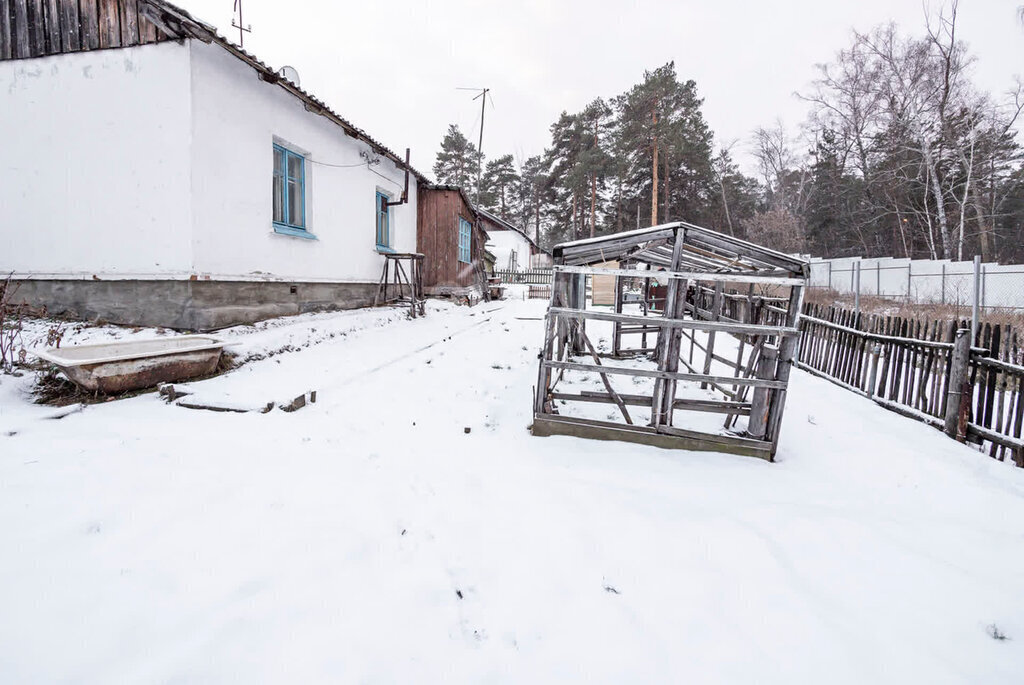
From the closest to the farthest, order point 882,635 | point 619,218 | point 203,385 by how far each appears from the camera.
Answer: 1. point 882,635
2. point 203,385
3. point 619,218

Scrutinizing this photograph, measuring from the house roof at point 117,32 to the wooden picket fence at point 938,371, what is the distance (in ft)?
30.7

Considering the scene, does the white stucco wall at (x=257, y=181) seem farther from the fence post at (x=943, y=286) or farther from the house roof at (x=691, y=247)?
the fence post at (x=943, y=286)

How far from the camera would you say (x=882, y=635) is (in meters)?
2.00

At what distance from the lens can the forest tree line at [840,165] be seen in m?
20.0

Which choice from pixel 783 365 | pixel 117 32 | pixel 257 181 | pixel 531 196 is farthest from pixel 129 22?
pixel 531 196

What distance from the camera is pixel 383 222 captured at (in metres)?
11.8

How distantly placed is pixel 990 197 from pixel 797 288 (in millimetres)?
32419

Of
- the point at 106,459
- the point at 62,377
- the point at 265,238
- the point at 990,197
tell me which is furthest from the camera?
the point at 990,197

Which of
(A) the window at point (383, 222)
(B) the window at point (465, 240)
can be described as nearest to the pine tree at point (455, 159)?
(B) the window at point (465, 240)

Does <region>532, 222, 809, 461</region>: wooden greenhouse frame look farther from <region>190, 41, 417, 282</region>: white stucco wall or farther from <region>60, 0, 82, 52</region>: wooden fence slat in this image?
<region>60, 0, 82, 52</region>: wooden fence slat

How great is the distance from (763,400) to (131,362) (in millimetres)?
5951

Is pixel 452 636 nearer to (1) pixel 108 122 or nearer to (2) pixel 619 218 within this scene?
(1) pixel 108 122

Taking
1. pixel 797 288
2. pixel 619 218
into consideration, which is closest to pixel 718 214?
pixel 619 218

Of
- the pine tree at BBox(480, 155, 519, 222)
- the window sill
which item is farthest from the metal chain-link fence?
the pine tree at BBox(480, 155, 519, 222)
